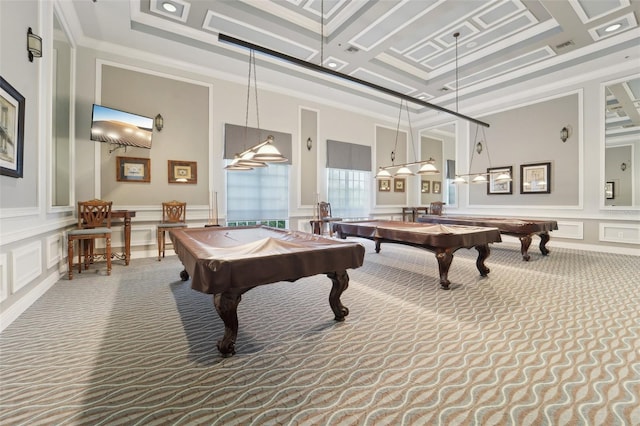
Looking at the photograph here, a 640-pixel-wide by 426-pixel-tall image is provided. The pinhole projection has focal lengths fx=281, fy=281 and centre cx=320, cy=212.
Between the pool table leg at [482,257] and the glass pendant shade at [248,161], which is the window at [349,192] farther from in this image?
the pool table leg at [482,257]

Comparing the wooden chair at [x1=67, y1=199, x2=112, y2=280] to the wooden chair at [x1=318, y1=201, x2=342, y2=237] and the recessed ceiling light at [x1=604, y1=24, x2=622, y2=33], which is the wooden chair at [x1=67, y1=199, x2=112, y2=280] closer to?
the wooden chair at [x1=318, y1=201, x2=342, y2=237]

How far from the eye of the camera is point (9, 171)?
2.48m

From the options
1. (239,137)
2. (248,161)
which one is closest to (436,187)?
(239,137)

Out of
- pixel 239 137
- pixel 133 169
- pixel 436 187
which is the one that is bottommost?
pixel 133 169

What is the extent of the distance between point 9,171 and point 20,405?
80.8 inches

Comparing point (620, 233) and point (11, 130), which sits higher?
point (11, 130)

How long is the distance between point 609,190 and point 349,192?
18.7 ft

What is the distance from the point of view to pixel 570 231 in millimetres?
6195

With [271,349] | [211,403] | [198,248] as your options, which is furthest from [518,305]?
[198,248]

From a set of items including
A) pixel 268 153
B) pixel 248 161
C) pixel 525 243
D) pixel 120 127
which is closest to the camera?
pixel 268 153

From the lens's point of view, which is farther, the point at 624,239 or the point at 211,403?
the point at 624,239

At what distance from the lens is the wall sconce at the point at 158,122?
5.35 meters

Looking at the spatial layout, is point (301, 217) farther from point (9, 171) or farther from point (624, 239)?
point (624, 239)

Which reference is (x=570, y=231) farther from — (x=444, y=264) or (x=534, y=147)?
(x=444, y=264)
